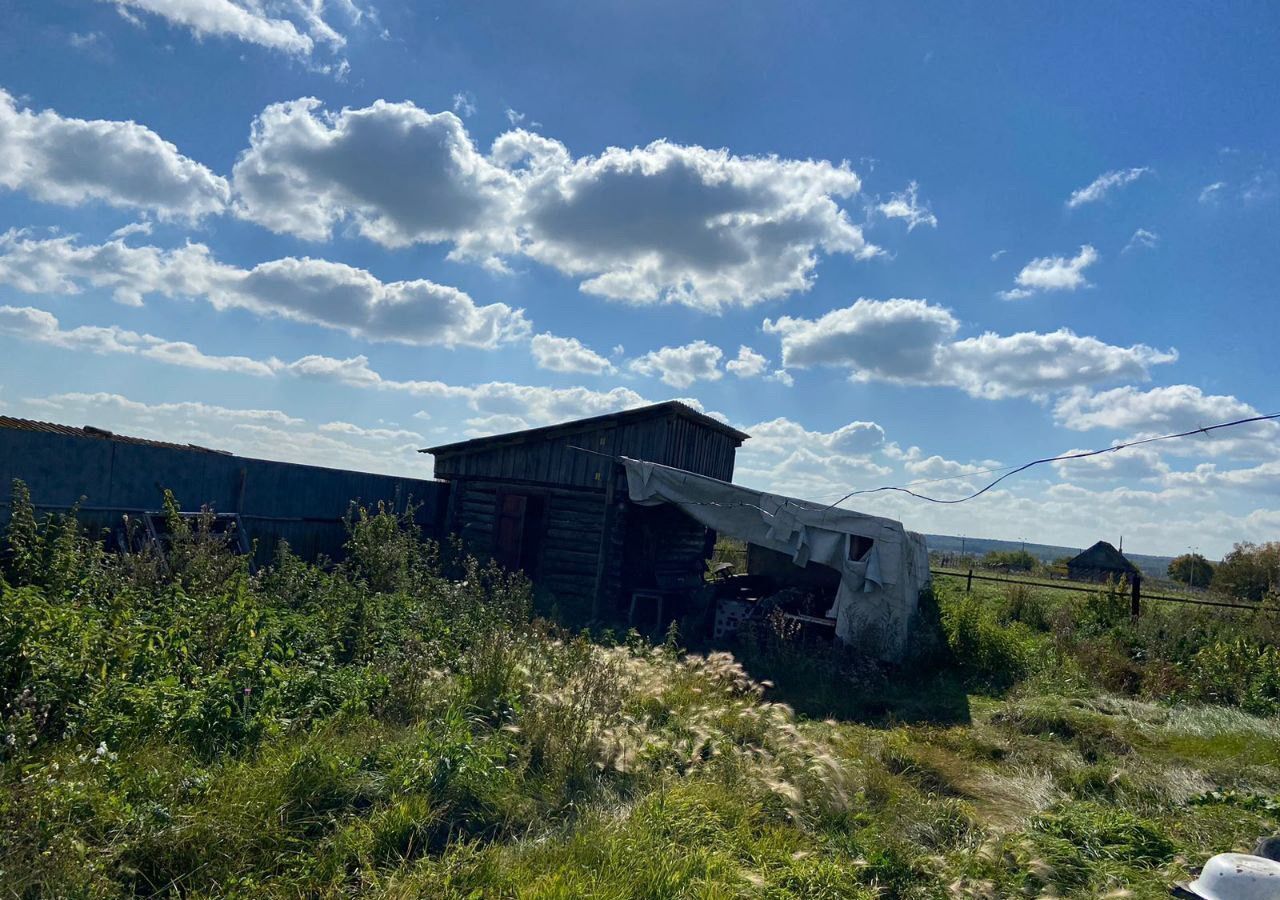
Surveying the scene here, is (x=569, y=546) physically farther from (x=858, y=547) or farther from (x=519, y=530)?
(x=858, y=547)

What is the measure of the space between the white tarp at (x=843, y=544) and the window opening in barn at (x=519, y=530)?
4.26 metres

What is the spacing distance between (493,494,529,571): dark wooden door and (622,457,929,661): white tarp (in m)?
4.33

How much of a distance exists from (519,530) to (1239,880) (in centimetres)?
1310

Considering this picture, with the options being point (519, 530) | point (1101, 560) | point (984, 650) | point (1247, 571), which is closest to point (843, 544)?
point (984, 650)

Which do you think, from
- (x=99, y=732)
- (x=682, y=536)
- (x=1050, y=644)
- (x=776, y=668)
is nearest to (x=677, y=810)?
(x=99, y=732)

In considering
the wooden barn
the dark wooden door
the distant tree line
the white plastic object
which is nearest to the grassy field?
the white plastic object

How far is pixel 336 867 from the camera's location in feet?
11.6

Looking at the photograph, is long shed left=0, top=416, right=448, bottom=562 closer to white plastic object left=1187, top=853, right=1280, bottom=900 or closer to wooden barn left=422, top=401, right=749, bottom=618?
wooden barn left=422, top=401, right=749, bottom=618

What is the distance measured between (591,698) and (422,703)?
1216mm

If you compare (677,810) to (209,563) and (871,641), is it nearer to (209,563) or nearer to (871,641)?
(209,563)

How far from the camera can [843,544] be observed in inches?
457

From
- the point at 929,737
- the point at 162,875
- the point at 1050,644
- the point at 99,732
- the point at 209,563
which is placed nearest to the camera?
the point at 162,875

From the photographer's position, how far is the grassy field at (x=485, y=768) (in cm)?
355

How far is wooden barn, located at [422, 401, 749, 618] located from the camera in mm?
14695
